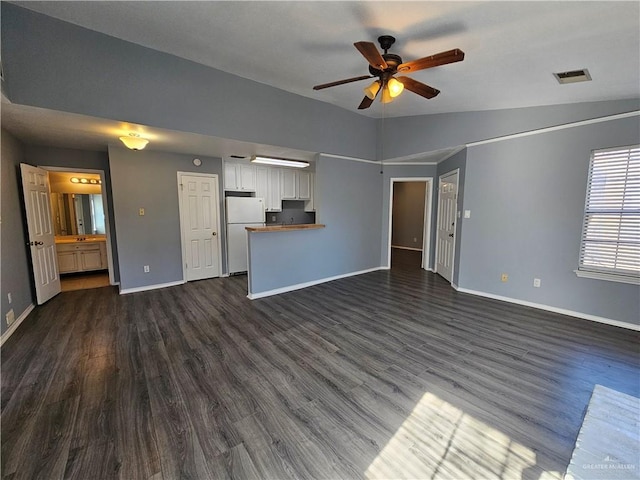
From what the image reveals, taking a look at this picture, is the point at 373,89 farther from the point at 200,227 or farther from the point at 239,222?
the point at 200,227

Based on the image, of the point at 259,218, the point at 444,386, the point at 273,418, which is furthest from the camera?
the point at 259,218

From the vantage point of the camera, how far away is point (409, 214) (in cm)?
853

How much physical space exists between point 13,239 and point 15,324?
1047 millimetres

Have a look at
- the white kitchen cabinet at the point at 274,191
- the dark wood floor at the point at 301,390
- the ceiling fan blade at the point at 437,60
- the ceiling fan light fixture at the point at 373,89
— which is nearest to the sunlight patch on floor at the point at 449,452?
the dark wood floor at the point at 301,390

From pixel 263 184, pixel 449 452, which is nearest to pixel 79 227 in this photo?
pixel 263 184

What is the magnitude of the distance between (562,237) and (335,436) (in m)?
3.83

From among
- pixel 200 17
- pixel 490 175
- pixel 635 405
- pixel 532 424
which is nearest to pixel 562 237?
pixel 490 175

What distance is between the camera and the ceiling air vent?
8.87 ft

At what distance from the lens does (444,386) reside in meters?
2.14

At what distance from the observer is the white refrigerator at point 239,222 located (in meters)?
5.39

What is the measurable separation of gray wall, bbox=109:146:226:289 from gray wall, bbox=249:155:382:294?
5.82 feet

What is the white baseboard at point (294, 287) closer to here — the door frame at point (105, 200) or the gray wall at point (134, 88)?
the gray wall at point (134, 88)

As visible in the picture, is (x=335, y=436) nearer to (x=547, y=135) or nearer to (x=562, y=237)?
(x=562, y=237)

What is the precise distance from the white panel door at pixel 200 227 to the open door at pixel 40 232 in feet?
6.10
